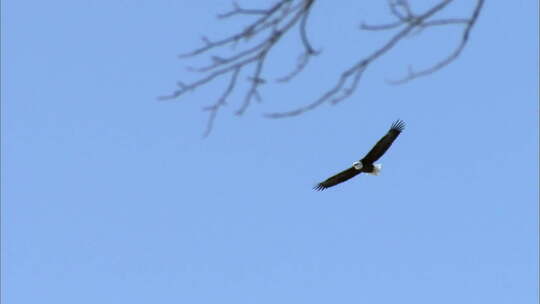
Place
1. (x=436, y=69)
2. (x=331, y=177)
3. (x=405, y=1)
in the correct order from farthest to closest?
(x=331, y=177) → (x=405, y=1) → (x=436, y=69)

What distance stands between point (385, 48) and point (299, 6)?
13.3 inches

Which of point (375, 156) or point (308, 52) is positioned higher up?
point (375, 156)

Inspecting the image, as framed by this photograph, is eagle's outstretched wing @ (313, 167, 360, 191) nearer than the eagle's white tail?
No

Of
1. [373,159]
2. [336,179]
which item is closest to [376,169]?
[373,159]

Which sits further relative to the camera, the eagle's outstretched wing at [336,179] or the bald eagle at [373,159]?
the eagle's outstretched wing at [336,179]

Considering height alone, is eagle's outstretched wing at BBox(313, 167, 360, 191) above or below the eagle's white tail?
above

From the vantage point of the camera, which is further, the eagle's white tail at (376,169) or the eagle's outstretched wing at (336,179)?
the eagle's outstretched wing at (336,179)

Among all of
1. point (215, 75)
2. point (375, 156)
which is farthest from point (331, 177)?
point (215, 75)

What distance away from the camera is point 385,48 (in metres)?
3.07

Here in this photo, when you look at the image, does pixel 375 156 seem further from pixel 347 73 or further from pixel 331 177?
pixel 347 73

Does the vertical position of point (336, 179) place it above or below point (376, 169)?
above

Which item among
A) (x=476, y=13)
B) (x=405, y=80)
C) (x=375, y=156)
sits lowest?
(x=405, y=80)

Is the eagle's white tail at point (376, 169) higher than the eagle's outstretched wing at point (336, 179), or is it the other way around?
the eagle's outstretched wing at point (336, 179)

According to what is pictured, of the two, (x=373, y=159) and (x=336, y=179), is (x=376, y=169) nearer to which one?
(x=373, y=159)
